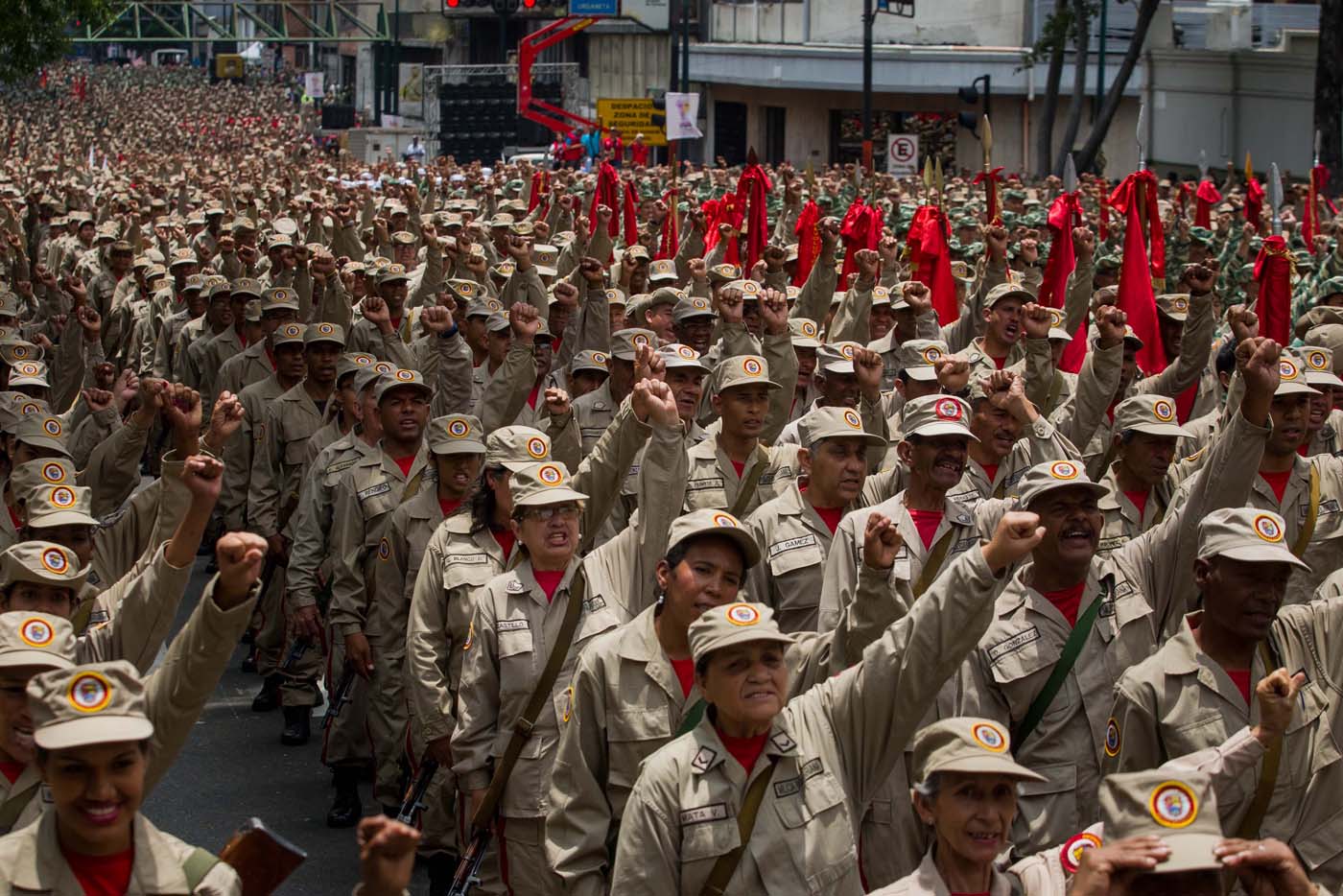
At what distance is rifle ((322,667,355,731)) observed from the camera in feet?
31.0

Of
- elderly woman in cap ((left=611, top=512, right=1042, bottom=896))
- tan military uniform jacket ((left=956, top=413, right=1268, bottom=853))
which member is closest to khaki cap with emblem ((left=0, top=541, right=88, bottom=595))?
elderly woman in cap ((left=611, top=512, right=1042, bottom=896))

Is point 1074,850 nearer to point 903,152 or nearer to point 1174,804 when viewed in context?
point 1174,804

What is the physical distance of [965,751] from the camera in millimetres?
4680

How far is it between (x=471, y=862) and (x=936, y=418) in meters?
2.23

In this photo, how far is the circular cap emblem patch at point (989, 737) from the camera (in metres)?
4.72

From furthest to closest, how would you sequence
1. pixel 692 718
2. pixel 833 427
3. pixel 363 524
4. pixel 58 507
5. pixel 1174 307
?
pixel 1174 307
pixel 363 524
pixel 833 427
pixel 58 507
pixel 692 718

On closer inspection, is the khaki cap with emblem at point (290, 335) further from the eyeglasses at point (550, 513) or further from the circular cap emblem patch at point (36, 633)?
the circular cap emblem patch at point (36, 633)

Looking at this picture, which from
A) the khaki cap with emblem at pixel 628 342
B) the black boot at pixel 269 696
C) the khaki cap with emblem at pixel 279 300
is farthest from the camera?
the khaki cap with emblem at pixel 279 300

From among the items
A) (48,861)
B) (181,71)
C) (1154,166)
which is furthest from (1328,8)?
(181,71)

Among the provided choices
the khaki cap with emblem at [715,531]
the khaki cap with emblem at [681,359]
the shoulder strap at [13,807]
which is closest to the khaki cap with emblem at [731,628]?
the khaki cap with emblem at [715,531]

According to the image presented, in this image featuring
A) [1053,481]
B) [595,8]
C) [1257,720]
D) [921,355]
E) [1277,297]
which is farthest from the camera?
[595,8]

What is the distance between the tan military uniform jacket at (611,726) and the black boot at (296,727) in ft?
16.4

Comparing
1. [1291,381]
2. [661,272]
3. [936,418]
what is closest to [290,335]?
[661,272]

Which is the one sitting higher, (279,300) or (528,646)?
(279,300)
